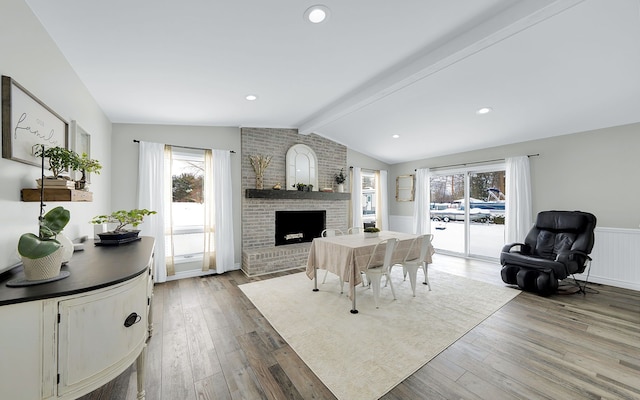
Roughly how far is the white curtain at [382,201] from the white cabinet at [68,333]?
6.01m

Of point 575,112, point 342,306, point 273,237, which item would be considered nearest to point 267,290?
point 342,306

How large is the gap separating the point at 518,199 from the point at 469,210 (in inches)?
40.6

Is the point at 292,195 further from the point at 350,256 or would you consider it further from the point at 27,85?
the point at 27,85

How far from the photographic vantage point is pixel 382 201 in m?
6.81

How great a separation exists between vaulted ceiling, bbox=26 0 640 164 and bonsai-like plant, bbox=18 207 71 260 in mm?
1379

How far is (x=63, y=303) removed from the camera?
3.46ft

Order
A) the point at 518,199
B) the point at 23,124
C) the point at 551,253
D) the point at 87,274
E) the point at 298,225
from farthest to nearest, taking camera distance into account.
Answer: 1. the point at 298,225
2. the point at 518,199
3. the point at 551,253
4. the point at 23,124
5. the point at 87,274

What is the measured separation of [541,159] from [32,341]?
→ 6371 mm

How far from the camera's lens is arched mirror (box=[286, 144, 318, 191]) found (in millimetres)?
5133

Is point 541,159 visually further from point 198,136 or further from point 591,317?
point 198,136

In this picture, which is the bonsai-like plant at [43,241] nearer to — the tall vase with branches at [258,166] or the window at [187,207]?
the window at [187,207]

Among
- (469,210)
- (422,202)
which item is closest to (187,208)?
(422,202)

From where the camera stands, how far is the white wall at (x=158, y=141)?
3.74m

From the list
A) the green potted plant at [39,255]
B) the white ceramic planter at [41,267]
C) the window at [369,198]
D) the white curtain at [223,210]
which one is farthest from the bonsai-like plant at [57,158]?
the window at [369,198]
